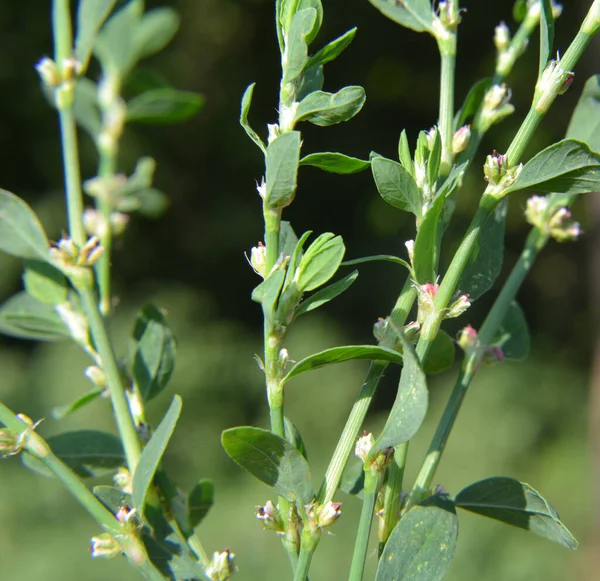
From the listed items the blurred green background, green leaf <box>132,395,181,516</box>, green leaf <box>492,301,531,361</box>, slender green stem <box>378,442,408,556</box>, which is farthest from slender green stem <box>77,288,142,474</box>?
the blurred green background

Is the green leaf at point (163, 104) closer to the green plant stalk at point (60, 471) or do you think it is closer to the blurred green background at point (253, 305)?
the green plant stalk at point (60, 471)

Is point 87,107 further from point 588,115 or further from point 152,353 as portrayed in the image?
point 588,115

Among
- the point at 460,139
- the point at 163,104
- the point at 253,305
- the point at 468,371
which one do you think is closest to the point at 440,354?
the point at 468,371

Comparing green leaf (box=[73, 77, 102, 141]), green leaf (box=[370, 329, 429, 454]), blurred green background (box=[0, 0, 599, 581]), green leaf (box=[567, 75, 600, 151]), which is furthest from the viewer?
blurred green background (box=[0, 0, 599, 581])

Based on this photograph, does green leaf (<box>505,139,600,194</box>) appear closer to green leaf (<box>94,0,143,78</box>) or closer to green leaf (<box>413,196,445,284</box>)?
green leaf (<box>413,196,445,284</box>)

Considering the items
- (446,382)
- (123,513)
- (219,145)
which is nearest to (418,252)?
(123,513)

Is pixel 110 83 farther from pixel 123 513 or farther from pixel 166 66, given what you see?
pixel 166 66
